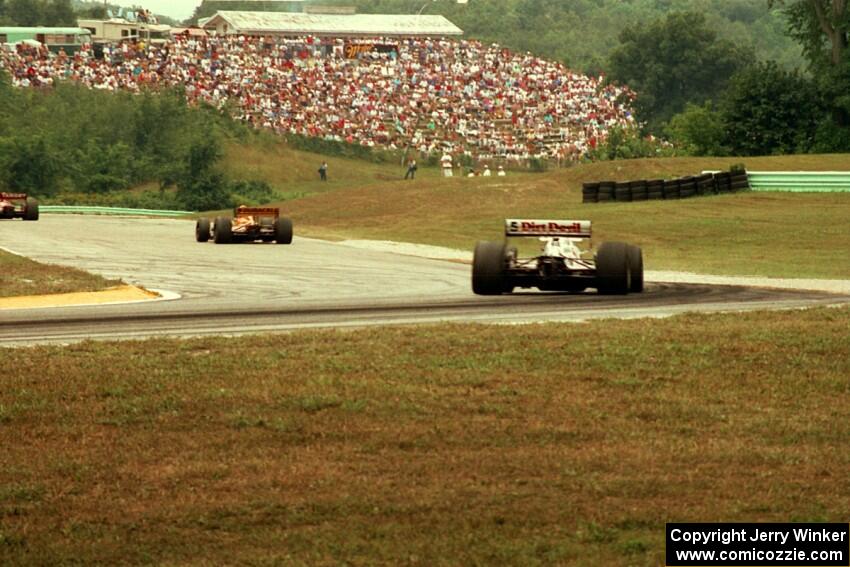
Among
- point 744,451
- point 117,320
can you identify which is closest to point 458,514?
point 744,451

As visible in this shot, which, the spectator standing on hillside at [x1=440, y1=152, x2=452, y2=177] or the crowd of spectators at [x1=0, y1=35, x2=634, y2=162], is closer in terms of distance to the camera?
the spectator standing on hillside at [x1=440, y1=152, x2=452, y2=177]

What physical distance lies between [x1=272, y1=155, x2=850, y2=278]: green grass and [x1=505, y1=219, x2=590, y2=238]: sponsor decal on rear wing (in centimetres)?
781

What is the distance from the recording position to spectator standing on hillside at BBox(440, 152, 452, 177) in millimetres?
66750

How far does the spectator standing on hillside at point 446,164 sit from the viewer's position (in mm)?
66750

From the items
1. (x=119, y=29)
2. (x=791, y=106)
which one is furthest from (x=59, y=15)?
(x=791, y=106)

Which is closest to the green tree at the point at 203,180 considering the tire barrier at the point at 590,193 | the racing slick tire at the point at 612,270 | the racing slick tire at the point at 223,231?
the tire barrier at the point at 590,193

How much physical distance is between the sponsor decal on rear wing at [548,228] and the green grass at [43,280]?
6134 mm

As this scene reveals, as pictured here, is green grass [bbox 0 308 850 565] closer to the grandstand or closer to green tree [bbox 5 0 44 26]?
the grandstand

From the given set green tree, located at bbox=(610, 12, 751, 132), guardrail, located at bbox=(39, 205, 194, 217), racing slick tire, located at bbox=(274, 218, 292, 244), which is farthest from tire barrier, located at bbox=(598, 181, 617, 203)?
green tree, located at bbox=(610, 12, 751, 132)

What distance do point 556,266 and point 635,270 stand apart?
3.84ft

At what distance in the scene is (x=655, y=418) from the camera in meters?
10.7

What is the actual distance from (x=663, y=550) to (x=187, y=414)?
4.26 m

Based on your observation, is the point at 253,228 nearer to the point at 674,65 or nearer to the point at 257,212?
the point at 257,212

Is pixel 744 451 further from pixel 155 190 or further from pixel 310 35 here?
Result: pixel 310 35
